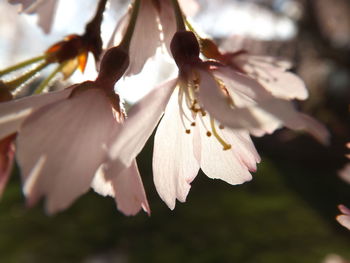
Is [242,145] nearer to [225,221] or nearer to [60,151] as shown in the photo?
[60,151]

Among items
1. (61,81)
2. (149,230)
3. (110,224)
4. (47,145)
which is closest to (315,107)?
(149,230)

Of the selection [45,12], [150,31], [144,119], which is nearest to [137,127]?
[144,119]

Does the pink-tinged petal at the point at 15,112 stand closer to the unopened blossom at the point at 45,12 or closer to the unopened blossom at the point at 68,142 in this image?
the unopened blossom at the point at 68,142

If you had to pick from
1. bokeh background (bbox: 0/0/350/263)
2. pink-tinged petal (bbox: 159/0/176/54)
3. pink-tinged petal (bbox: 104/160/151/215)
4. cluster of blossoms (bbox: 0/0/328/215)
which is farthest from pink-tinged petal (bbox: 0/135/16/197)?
bokeh background (bbox: 0/0/350/263)

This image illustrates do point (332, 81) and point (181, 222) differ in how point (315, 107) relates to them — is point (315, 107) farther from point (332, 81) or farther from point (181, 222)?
point (332, 81)

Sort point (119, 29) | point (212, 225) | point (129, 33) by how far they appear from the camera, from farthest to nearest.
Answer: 1. point (212, 225)
2. point (119, 29)
3. point (129, 33)

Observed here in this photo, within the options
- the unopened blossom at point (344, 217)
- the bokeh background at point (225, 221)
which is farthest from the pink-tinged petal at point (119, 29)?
the bokeh background at point (225, 221)
